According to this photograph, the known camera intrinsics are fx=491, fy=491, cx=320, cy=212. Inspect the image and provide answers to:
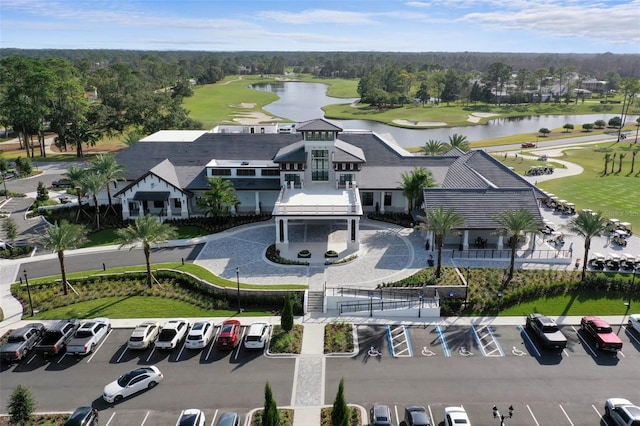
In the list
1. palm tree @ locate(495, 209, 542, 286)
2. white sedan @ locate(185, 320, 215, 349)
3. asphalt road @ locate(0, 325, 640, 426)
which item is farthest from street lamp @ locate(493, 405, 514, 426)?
white sedan @ locate(185, 320, 215, 349)

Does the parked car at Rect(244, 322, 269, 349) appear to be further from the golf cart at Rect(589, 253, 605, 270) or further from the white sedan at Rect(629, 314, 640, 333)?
the golf cart at Rect(589, 253, 605, 270)

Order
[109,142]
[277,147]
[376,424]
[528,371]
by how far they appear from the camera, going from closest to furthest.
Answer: [376,424] < [528,371] < [277,147] < [109,142]

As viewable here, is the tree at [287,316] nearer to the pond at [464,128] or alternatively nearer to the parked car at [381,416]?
the parked car at [381,416]

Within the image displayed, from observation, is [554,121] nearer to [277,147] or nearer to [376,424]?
[277,147]

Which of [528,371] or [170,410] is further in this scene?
[528,371]

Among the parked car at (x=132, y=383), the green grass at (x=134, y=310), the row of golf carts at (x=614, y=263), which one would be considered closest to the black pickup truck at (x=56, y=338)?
the green grass at (x=134, y=310)

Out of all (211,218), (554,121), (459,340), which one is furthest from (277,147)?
(554,121)
